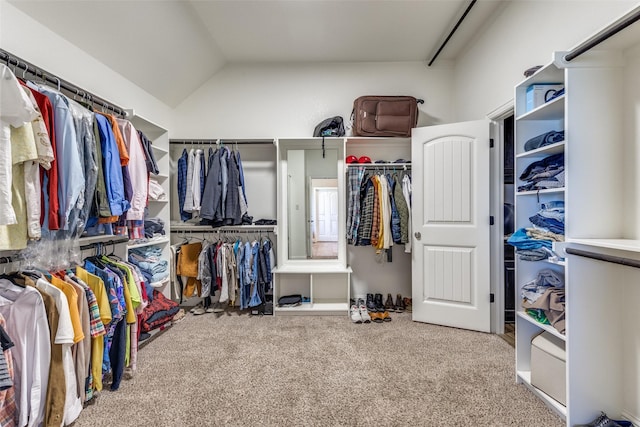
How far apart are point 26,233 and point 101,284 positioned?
463mm

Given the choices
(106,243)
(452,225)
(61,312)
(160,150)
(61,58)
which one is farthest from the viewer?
(160,150)

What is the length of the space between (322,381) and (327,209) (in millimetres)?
1700

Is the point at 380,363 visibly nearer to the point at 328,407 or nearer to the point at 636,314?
the point at 328,407

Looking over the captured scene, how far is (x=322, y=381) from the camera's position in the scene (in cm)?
174

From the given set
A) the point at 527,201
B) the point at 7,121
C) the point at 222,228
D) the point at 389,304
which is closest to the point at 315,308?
the point at 389,304

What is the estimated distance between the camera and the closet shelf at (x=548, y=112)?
1385 millimetres

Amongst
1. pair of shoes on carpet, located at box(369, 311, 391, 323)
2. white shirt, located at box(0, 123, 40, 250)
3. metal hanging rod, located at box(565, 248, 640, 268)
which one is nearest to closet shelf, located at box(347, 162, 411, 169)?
pair of shoes on carpet, located at box(369, 311, 391, 323)

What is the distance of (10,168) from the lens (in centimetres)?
114

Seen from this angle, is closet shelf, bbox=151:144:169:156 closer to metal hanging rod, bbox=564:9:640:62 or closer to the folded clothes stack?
the folded clothes stack

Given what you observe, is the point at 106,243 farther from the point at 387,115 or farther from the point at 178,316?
the point at 387,115

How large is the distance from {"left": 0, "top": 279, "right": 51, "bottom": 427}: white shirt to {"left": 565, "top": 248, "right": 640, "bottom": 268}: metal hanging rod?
251cm

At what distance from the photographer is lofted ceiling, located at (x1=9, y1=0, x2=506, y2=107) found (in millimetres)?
1916

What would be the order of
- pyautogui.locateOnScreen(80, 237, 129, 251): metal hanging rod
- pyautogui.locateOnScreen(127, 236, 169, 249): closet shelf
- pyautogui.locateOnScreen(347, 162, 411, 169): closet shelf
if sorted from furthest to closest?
1. pyautogui.locateOnScreen(347, 162, 411, 169): closet shelf
2. pyautogui.locateOnScreen(127, 236, 169, 249): closet shelf
3. pyautogui.locateOnScreen(80, 237, 129, 251): metal hanging rod

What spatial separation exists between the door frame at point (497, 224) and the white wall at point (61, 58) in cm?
322
